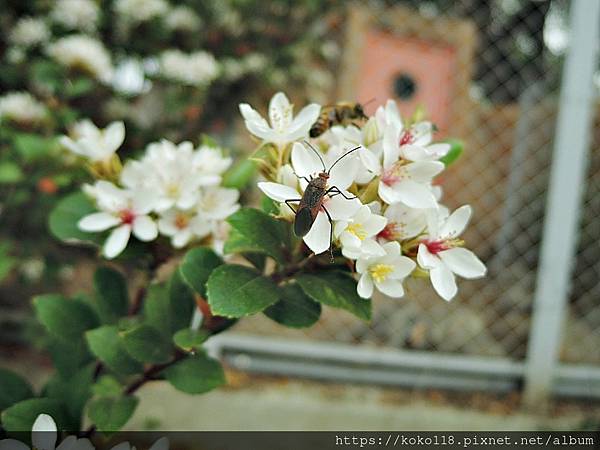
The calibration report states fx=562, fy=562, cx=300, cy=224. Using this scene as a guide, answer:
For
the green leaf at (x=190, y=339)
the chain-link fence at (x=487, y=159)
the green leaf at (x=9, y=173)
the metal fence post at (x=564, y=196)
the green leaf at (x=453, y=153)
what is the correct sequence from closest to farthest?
the green leaf at (x=190, y=339)
the green leaf at (x=453, y=153)
the green leaf at (x=9, y=173)
the metal fence post at (x=564, y=196)
the chain-link fence at (x=487, y=159)

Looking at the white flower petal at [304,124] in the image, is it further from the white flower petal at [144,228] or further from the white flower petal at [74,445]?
the white flower petal at [74,445]

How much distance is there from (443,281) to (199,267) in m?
0.25

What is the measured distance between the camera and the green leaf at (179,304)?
2.11 ft

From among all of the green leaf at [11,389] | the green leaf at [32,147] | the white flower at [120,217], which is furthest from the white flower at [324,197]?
the green leaf at [32,147]

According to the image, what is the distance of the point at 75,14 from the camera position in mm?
1756

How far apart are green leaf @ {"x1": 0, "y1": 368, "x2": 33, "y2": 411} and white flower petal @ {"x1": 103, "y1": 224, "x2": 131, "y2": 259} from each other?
222 millimetres

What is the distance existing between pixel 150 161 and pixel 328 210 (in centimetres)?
27

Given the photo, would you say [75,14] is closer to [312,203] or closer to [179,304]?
[179,304]

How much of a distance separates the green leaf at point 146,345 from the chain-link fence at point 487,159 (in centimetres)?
168

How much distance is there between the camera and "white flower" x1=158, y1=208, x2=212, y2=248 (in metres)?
0.64

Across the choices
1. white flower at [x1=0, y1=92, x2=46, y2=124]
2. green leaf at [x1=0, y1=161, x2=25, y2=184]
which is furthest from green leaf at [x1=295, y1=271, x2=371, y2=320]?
white flower at [x1=0, y1=92, x2=46, y2=124]

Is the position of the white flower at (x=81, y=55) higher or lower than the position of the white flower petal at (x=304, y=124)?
higher

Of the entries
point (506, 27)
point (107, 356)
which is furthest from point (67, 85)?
point (506, 27)

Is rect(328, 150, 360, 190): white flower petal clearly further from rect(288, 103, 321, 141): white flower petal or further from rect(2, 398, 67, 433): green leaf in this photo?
rect(2, 398, 67, 433): green leaf
